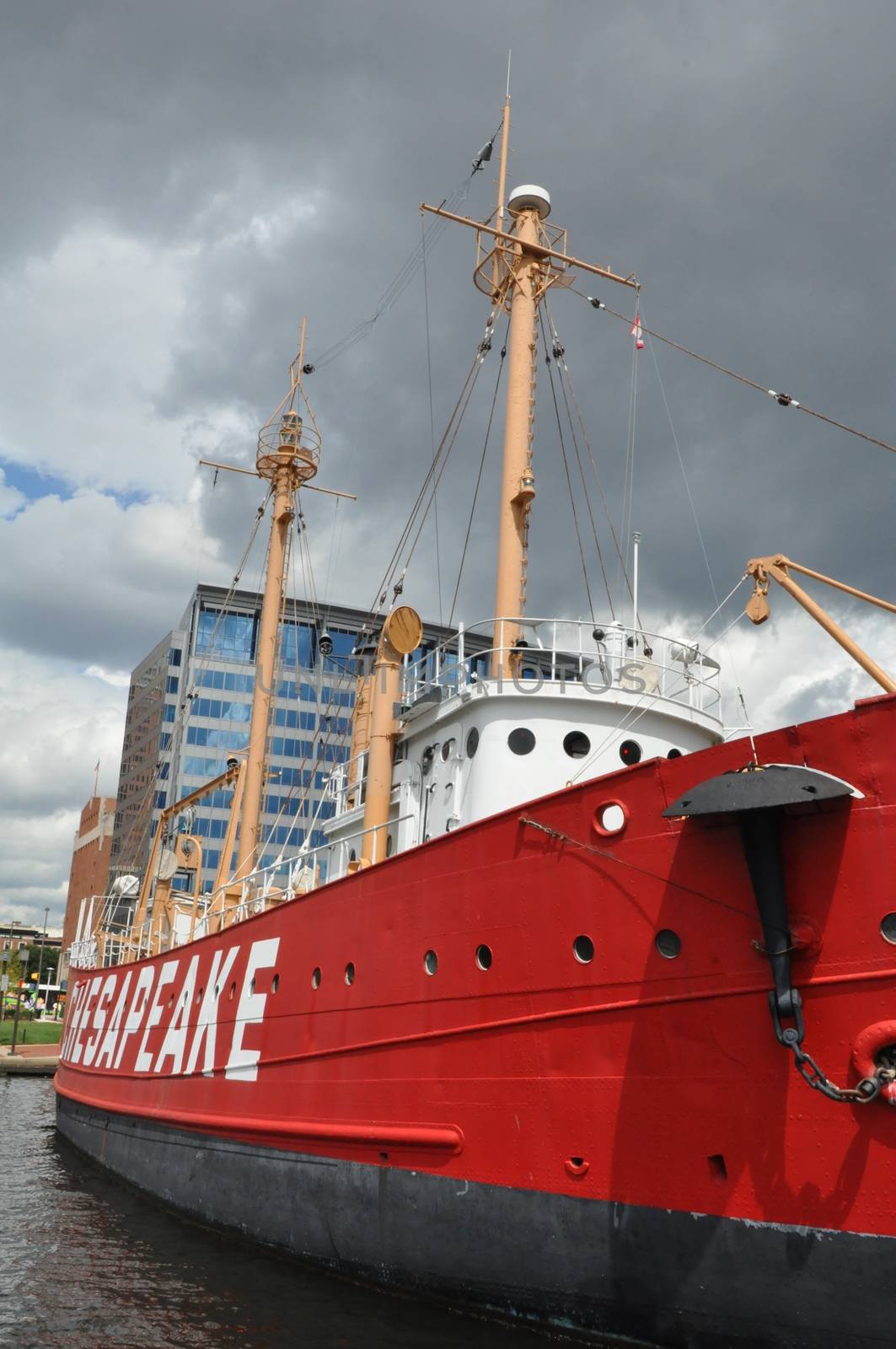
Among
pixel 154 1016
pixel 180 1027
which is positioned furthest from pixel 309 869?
pixel 154 1016

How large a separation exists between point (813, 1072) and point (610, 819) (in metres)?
2.27

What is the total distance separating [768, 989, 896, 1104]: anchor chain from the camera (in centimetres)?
633

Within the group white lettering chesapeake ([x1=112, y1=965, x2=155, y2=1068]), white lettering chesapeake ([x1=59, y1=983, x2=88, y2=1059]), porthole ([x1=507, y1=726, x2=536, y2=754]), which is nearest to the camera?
porthole ([x1=507, y1=726, x2=536, y2=754])

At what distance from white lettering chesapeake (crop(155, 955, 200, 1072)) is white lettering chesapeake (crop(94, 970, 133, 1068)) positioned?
3082 millimetres

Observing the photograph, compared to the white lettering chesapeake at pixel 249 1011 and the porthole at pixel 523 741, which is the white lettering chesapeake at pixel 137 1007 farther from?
the porthole at pixel 523 741

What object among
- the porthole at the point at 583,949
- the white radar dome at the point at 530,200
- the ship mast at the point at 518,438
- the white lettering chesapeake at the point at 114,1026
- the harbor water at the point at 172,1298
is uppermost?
the white radar dome at the point at 530,200

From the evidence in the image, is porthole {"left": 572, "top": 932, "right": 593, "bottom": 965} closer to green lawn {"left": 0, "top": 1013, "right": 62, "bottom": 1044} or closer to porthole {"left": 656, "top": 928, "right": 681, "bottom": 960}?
porthole {"left": 656, "top": 928, "right": 681, "bottom": 960}

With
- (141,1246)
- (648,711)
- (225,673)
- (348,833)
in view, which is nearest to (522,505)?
(648,711)

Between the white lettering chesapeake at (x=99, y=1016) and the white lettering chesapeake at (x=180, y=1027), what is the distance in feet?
14.2

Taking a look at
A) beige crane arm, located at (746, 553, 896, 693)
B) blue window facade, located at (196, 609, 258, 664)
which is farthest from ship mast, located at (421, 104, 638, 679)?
blue window facade, located at (196, 609, 258, 664)

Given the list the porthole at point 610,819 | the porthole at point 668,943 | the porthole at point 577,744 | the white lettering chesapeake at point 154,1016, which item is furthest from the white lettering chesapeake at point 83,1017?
the porthole at point 668,943

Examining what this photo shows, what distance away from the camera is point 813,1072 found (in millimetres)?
6535

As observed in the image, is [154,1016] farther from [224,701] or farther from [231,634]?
[231,634]

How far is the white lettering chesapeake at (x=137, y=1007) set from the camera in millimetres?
16609
